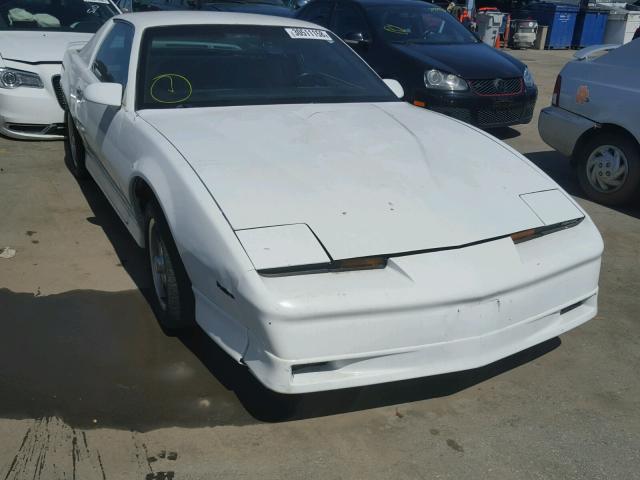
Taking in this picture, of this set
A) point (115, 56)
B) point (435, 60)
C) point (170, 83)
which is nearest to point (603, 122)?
point (435, 60)

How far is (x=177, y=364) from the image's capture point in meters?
3.28

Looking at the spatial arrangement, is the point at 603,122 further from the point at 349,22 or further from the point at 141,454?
the point at 141,454

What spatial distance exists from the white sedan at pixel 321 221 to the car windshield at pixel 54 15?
12.6ft

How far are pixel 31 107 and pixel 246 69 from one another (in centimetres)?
345

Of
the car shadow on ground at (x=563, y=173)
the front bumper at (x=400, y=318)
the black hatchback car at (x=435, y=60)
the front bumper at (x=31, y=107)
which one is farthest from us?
the black hatchback car at (x=435, y=60)

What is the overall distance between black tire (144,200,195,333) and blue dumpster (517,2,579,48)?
19.6 meters

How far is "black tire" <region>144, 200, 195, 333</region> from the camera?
122 inches

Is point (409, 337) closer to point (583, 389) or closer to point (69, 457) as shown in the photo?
point (583, 389)

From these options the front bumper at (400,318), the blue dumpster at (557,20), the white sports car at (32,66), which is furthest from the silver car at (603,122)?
the blue dumpster at (557,20)

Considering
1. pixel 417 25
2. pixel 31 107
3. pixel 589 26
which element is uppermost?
pixel 417 25

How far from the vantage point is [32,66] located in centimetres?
674

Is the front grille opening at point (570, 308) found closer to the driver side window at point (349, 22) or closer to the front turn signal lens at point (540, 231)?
the front turn signal lens at point (540, 231)

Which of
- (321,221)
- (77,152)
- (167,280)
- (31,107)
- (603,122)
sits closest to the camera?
(321,221)

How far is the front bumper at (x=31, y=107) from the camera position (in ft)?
21.8
